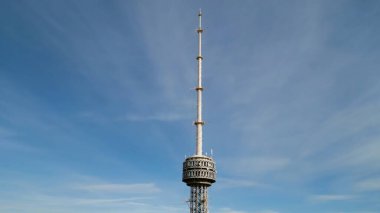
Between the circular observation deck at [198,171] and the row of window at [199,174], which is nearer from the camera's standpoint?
the row of window at [199,174]

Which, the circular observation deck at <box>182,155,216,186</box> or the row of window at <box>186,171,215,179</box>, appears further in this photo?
the circular observation deck at <box>182,155,216,186</box>

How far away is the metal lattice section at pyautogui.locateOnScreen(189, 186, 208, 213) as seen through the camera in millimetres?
188625

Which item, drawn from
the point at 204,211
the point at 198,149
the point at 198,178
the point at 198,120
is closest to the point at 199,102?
the point at 198,120

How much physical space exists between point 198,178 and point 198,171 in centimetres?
312

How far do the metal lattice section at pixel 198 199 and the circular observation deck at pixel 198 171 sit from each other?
106 inches

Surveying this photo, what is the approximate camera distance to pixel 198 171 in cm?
18662

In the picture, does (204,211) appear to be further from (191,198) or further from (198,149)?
(198,149)

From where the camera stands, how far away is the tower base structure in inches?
7362

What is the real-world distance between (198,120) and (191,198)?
36.1m

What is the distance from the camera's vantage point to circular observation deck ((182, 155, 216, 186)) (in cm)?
18671

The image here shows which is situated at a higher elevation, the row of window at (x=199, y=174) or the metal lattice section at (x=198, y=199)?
the row of window at (x=199, y=174)

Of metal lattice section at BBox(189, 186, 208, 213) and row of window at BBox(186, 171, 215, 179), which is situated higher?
row of window at BBox(186, 171, 215, 179)

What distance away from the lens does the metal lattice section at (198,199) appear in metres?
189

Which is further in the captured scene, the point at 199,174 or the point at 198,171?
the point at 198,171
